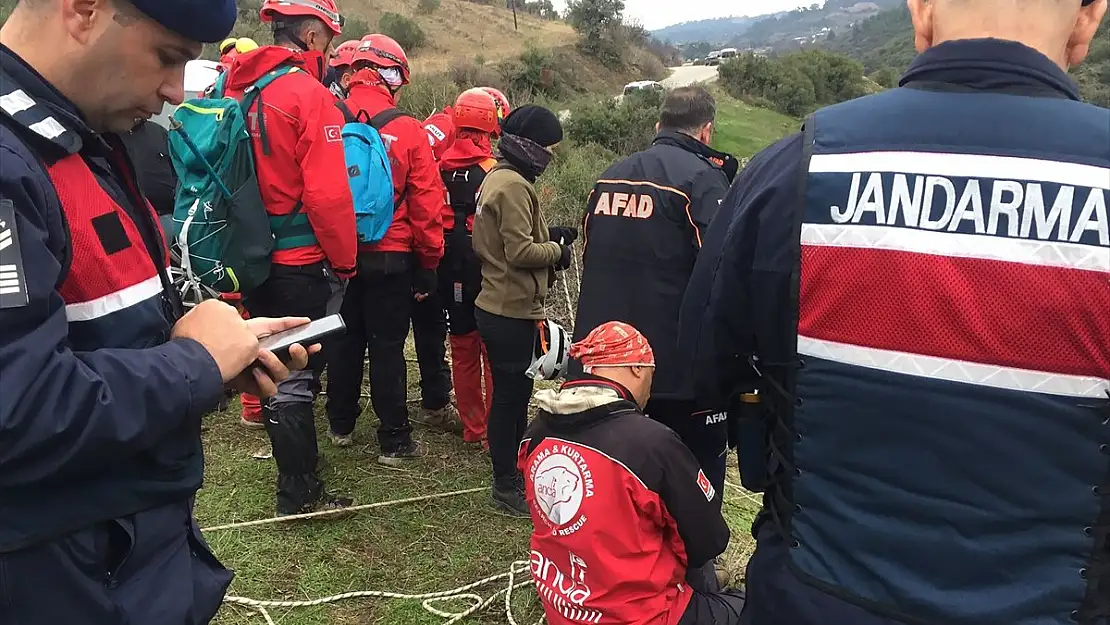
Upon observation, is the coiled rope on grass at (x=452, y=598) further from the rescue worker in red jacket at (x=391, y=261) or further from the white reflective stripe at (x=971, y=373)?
the white reflective stripe at (x=971, y=373)

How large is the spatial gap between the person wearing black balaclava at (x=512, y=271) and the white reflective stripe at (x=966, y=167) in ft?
9.26

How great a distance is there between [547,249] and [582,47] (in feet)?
132

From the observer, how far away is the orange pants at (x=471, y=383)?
506 cm

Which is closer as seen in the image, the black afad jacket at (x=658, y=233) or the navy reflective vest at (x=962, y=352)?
the navy reflective vest at (x=962, y=352)

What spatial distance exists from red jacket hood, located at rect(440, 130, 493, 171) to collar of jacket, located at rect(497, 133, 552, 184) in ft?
2.43

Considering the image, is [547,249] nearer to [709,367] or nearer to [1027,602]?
[709,367]

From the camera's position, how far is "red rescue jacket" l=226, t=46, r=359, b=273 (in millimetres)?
3740

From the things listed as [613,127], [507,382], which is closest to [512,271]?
[507,382]

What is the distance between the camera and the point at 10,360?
1187 mm

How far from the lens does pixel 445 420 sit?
220 inches

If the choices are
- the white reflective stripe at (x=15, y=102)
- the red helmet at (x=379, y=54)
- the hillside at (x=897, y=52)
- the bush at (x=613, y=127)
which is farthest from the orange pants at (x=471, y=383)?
the bush at (x=613, y=127)

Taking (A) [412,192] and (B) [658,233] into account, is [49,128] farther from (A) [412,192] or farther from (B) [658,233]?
(A) [412,192]

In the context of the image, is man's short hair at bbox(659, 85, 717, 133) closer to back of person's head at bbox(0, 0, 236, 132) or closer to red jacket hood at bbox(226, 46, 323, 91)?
red jacket hood at bbox(226, 46, 323, 91)

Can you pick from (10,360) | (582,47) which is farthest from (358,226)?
(582,47)
